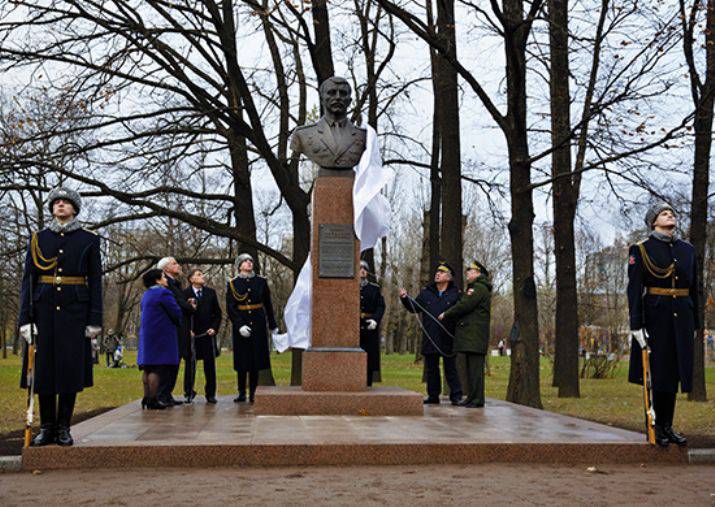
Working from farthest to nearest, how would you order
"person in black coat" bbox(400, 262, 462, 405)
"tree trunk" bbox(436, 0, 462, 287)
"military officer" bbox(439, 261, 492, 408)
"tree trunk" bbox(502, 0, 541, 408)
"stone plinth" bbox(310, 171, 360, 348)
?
"tree trunk" bbox(436, 0, 462, 287)
"tree trunk" bbox(502, 0, 541, 408)
"person in black coat" bbox(400, 262, 462, 405)
"military officer" bbox(439, 261, 492, 408)
"stone plinth" bbox(310, 171, 360, 348)

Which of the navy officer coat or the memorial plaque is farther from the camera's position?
the memorial plaque

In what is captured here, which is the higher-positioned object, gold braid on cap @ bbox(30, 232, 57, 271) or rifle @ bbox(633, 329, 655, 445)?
gold braid on cap @ bbox(30, 232, 57, 271)

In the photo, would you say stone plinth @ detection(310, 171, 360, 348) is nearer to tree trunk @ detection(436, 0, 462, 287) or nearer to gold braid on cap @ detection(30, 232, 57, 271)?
gold braid on cap @ detection(30, 232, 57, 271)

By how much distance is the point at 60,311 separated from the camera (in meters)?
7.26

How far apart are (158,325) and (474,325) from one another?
13.6 ft

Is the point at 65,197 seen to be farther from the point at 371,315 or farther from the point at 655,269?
the point at 371,315

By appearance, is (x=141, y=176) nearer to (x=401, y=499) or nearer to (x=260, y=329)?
(x=260, y=329)

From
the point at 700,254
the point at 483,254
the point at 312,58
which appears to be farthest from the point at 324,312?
the point at 483,254

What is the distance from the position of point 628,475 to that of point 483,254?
39503 mm

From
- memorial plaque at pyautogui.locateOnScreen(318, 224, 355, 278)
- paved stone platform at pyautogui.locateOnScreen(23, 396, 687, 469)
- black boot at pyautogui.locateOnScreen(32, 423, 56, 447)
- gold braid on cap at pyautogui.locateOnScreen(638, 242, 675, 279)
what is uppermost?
memorial plaque at pyautogui.locateOnScreen(318, 224, 355, 278)

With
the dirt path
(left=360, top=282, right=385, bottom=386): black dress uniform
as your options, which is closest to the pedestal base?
(left=360, top=282, right=385, bottom=386): black dress uniform

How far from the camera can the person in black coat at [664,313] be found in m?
7.65

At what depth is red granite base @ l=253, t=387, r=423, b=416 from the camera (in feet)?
32.7

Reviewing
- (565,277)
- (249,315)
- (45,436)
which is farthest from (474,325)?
(565,277)
